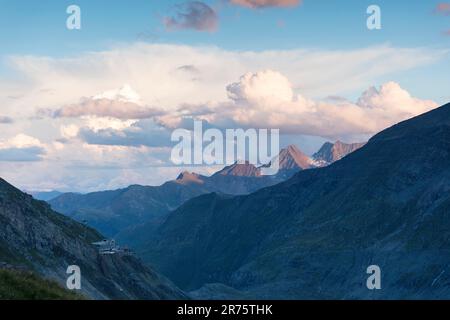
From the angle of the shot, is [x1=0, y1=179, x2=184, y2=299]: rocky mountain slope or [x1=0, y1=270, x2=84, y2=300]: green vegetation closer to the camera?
[x1=0, y1=270, x2=84, y2=300]: green vegetation

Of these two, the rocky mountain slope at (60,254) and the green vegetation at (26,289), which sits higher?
the rocky mountain slope at (60,254)

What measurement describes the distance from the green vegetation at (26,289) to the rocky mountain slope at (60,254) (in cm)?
8134

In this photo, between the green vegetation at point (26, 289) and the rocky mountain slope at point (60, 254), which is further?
the rocky mountain slope at point (60, 254)

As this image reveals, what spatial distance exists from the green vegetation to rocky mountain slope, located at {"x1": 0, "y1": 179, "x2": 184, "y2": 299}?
81.3 meters

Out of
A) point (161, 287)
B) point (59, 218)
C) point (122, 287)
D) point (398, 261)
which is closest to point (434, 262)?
point (398, 261)

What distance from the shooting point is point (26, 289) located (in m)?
28.9

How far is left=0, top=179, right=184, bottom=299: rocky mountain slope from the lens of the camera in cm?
11631

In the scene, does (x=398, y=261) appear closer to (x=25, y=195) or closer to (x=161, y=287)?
(x=161, y=287)

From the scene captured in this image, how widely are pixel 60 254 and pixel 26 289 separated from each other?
100396mm

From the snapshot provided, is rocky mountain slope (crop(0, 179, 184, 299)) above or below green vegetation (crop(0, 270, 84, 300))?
above

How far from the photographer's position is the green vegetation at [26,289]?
91.3 feet
